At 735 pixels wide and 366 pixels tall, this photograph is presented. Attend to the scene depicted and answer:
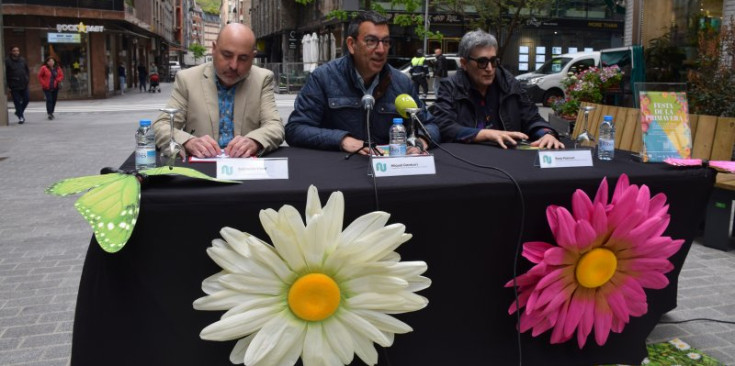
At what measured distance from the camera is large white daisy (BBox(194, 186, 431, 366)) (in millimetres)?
1902

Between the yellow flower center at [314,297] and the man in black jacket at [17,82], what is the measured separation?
15994 mm

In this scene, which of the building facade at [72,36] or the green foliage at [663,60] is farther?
the building facade at [72,36]

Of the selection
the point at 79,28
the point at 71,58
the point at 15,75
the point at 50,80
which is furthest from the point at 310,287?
the point at 71,58

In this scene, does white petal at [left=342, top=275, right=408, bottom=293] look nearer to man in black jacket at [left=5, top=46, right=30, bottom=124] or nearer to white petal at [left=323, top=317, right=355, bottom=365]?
white petal at [left=323, top=317, right=355, bottom=365]

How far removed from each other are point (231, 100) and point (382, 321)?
1978 mm

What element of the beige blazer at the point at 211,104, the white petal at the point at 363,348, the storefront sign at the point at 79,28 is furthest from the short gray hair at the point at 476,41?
the storefront sign at the point at 79,28

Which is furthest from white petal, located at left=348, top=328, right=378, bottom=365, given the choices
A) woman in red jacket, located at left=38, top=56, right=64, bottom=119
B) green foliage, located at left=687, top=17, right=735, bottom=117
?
woman in red jacket, located at left=38, top=56, right=64, bottom=119

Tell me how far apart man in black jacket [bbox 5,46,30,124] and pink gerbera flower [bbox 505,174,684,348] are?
52.9ft

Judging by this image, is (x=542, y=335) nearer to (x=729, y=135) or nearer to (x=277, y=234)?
A: (x=277, y=234)

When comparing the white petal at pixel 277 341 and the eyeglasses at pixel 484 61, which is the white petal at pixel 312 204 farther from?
the eyeglasses at pixel 484 61

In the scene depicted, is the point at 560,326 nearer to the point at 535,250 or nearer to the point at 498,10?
the point at 535,250

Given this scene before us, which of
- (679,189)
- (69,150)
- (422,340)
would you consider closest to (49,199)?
(69,150)

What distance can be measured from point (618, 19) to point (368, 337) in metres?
38.0

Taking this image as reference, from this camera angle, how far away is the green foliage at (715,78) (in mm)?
7316
